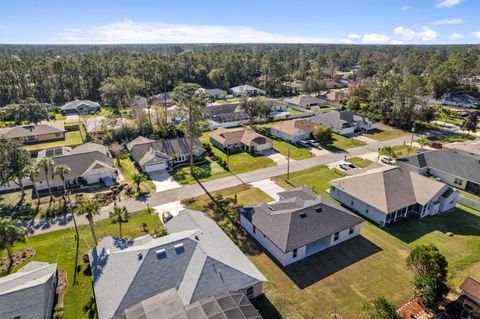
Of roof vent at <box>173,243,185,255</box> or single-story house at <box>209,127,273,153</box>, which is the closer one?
roof vent at <box>173,243,185,255</box>

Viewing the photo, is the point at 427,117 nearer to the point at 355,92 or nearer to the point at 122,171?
the point at 355,92

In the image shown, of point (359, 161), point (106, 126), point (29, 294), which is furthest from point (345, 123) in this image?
point (29, 294)

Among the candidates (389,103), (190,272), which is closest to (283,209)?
(190,272)

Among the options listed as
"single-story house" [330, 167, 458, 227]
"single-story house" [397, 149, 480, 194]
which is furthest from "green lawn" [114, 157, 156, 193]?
"single-story house" [397, 149, 480, 194]

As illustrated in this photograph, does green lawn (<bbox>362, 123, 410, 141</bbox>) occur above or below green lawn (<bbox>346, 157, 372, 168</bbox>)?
→ above

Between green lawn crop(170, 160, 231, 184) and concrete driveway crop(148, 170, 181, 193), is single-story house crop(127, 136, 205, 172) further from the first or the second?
green lawn crop(170, 160, 231, 184)

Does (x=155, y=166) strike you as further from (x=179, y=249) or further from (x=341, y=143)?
(x=341, y=143)

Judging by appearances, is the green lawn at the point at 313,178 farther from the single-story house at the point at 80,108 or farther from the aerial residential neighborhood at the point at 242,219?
the single-story house at the point at 80,108

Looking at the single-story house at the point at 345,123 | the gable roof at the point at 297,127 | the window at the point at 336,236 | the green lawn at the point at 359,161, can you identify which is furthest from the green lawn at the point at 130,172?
the single-story house at the point at 345,123
